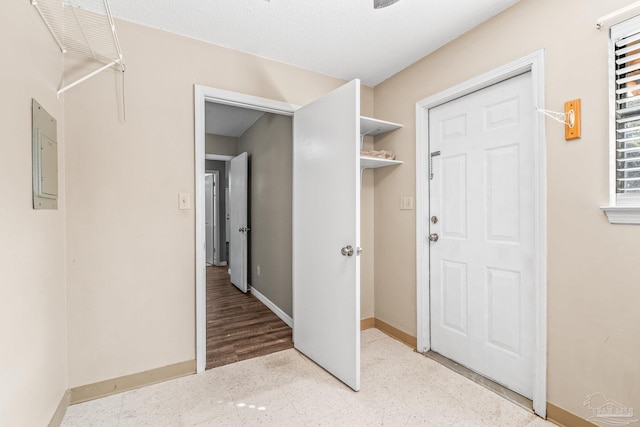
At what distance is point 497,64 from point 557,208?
0.96 meters

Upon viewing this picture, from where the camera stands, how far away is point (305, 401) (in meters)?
1.78

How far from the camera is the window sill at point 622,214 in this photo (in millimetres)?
1273

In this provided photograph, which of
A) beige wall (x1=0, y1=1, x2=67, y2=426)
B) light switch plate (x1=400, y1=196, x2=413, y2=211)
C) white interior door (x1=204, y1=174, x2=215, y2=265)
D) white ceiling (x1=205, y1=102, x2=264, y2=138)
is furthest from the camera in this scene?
white interior door (x1=204, y1=174, x2=215, y2=265)

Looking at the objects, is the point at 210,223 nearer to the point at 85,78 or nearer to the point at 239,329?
the point at 239,329

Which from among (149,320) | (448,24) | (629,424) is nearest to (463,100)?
(448,24)

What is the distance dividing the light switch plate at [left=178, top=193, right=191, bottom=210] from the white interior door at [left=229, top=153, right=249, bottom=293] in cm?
205

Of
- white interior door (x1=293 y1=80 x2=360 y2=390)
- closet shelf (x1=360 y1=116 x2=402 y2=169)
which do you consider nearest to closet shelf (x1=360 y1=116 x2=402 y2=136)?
closet shelf (x1=360 y1=116 x2=402 y2=169)

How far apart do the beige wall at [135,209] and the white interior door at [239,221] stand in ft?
6.66

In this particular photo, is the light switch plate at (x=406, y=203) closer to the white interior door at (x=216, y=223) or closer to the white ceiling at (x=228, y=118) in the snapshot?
the white ceiling at (x=228, y=118)

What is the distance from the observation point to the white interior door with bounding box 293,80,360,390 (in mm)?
A: 1871

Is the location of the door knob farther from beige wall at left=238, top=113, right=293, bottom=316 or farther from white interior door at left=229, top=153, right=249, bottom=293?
white interior door at left=229, top=153, right=249, bottom=293

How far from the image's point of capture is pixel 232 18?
1.85m

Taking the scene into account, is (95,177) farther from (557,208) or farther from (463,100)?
(557,208)

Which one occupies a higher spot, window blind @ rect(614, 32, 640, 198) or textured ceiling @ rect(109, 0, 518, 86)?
textured ceiling @ rect(109, 0, 518, 86)
